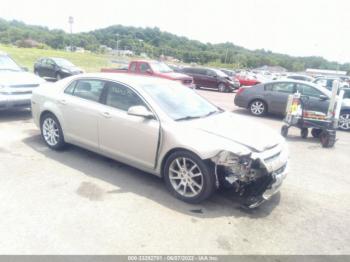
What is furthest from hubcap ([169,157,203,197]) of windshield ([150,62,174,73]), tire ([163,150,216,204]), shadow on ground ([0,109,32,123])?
windshield ([150,62,174,73])

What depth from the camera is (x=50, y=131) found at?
5.59 m

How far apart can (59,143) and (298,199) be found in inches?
162

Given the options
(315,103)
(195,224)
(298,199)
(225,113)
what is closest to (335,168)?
(298,199)

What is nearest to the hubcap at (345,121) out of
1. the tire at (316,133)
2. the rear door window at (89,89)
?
the tire at (316,133)

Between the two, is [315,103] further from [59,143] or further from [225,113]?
[59,143]

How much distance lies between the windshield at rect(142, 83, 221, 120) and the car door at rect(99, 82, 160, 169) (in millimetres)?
254

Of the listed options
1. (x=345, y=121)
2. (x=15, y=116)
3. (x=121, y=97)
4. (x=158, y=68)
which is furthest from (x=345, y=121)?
(x=15, y=116)

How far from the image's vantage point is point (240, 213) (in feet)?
12.4

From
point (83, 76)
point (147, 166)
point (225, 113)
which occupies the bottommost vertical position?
point (147, 166)

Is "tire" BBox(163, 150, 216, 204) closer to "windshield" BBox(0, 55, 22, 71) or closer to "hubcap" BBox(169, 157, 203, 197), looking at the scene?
"hubcap" BBox(169, 157, 203, 197)

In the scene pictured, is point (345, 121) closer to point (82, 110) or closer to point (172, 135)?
point (172, 135)

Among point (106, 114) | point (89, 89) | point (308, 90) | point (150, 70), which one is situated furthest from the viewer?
point (150, 70)

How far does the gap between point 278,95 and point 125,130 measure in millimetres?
8249

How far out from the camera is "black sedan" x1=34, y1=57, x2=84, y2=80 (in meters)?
19.1
